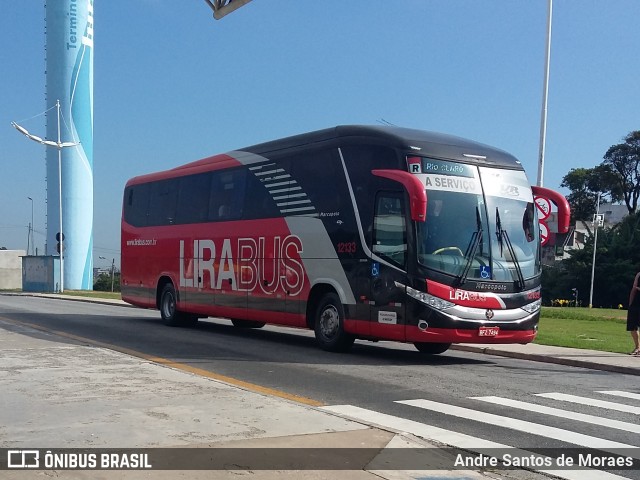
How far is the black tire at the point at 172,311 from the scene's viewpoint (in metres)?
20.2

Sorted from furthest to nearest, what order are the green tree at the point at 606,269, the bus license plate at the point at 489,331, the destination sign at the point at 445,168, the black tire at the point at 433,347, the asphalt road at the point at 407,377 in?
1. the green tree at the point at 606,269
2. the black tire at the point at 433,347
3. the destination sign at the point at 445,168
4. the bus license plate at the point at 489,331
5. the asphalt road at the point at 407,377

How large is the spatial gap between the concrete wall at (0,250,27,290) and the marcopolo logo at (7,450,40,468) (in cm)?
8443

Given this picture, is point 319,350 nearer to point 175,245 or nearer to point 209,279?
point 209,279

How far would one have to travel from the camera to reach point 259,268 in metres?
16.5

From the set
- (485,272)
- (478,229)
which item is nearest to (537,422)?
(485,272)

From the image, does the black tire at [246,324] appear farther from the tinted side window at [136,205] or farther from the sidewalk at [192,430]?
the sidewalk at [192,430]

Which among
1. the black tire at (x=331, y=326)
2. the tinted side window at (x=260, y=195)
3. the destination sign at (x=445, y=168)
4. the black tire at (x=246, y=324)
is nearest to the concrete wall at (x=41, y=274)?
the black tire at (x=246, y=324)

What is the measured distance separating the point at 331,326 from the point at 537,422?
642 centimetres

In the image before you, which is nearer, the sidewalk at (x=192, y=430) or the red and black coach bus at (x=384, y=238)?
the sidewalk at (x=192, y=430)

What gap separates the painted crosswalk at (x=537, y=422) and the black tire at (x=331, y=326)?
4576mm

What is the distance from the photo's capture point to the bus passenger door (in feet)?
41.9

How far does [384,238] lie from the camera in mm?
13172

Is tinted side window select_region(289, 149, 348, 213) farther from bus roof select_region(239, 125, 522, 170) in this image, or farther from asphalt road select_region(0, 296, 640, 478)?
asphalt road select_region(0, 296, 640, 478)

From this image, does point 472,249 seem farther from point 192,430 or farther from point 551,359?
point 192,430
